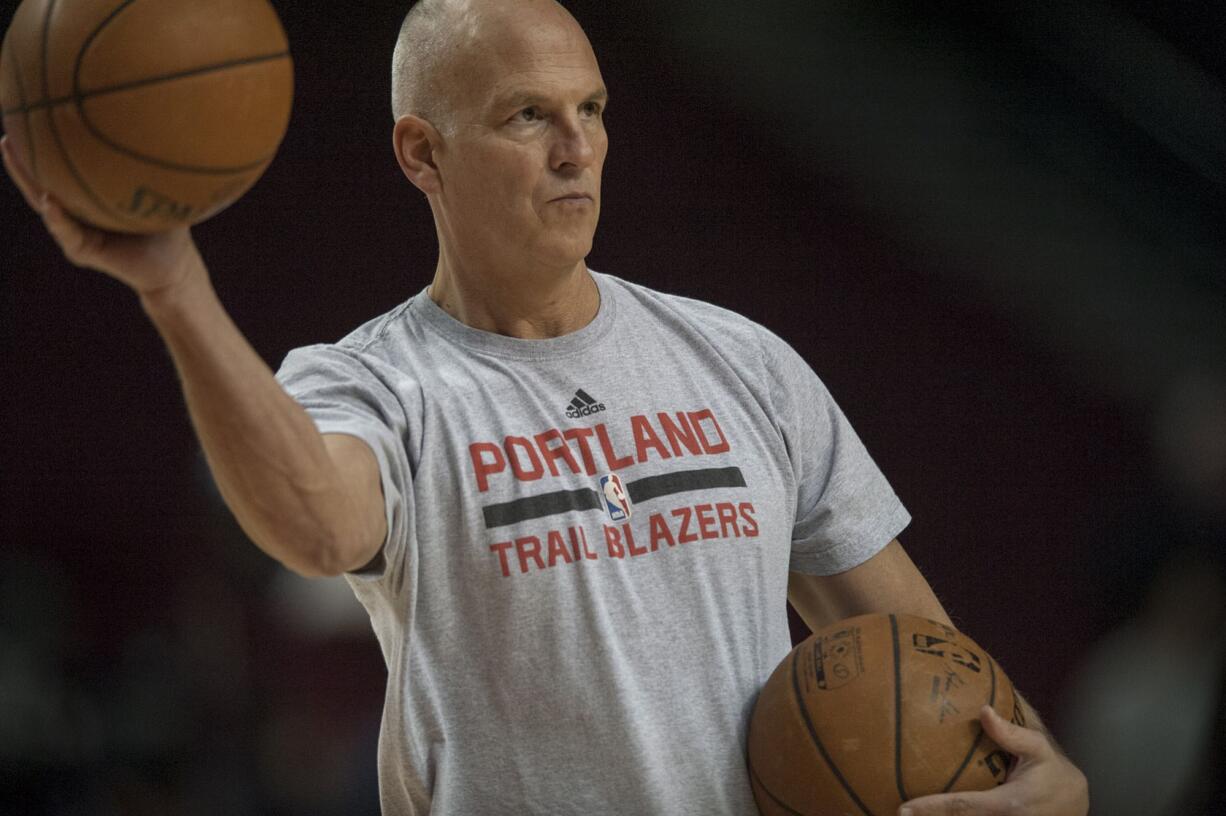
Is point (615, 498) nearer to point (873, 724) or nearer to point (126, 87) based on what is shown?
point (873, 724)

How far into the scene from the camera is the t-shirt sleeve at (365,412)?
65.9 inches

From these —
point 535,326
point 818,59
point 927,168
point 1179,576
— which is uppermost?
point 818,59

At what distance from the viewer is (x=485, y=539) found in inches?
69.9

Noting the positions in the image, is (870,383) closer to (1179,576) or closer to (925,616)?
(1179,576)

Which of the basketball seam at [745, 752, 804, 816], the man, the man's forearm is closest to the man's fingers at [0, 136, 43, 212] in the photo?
the man's forearm

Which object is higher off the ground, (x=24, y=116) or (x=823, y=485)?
(x=24, y=116)

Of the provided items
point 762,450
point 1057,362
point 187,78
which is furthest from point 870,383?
point 187,78

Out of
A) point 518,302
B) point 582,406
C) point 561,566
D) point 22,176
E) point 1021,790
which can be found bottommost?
point 1021,790

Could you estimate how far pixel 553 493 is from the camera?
1.82 m

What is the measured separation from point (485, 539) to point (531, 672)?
0.54 ft

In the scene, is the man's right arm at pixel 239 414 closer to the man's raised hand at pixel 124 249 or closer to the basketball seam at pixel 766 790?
the man's raised hand at pixel 124 249

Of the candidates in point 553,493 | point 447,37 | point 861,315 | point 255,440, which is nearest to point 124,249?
point 255,440

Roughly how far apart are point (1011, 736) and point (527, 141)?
36.6 inches

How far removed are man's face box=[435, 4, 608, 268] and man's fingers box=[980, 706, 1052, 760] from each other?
0.75 m
